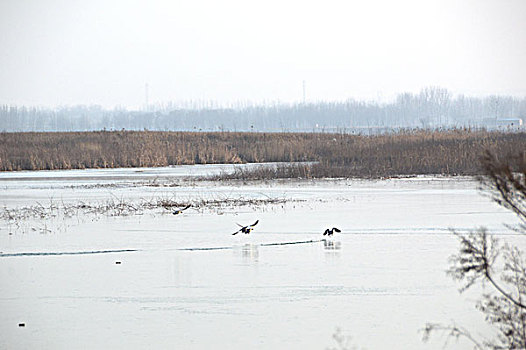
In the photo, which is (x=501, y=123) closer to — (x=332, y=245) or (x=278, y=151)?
(x=278, y=151)

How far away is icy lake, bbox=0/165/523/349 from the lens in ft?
21.8

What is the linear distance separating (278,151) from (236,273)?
85.9 feet

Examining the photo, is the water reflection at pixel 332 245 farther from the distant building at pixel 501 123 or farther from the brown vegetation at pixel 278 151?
the distant building at pixel 501 123

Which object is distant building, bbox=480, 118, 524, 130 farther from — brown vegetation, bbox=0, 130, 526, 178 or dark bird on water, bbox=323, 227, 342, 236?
dark bird on water, bbox=323, 227, 342, 236

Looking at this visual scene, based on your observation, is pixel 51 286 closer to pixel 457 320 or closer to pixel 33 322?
pixel 33 322

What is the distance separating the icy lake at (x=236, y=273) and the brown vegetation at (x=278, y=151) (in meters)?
7.60

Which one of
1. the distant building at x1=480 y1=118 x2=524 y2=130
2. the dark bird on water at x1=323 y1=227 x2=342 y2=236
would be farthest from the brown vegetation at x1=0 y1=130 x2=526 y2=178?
the distant building at x1=480 y1=118 x2=524 y2=130

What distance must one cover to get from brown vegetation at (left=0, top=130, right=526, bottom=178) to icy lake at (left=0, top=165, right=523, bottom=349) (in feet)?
24.9

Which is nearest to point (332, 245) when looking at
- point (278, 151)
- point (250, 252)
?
point (250, 252)

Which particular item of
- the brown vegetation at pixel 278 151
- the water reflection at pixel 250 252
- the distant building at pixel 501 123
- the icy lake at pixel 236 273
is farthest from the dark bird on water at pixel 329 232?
the distant building at pixel 501 123

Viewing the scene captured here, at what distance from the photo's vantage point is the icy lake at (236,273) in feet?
21.8

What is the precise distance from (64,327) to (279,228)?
21.2 feet

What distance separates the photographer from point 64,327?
6.87 meters

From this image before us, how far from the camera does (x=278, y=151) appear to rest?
35188 millimetres
